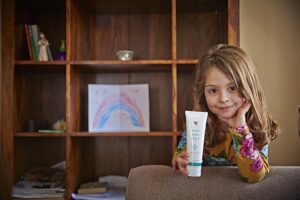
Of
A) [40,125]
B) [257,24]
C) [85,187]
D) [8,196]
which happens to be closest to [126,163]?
[85,187]

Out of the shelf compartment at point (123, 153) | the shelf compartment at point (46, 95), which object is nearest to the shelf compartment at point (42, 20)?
the shelf compartment at point (46, 95)

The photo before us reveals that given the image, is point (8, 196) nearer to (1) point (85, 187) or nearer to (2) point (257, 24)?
(1) point (85, 187)

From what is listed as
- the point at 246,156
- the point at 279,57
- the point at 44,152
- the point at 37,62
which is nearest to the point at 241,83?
the point at 246,156

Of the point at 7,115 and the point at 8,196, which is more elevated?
the point at 7,115

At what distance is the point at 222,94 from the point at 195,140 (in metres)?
0.20

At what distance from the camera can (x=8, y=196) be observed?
1521 millimetres

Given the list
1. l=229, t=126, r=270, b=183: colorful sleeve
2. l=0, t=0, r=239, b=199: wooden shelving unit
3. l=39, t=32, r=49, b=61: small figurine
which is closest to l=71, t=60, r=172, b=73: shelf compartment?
l=0, t=0, r=239, b=199: wooden shelving unit

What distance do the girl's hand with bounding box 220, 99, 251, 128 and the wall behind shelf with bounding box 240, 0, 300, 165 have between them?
68 centimetres

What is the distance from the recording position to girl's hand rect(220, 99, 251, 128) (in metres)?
0.95

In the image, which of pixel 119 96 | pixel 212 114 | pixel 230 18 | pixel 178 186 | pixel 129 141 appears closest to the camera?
pixel 178 186

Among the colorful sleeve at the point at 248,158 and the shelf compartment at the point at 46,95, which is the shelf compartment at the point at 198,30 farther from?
the colorful sleeve at the point at 248,158

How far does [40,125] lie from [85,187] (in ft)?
1.33

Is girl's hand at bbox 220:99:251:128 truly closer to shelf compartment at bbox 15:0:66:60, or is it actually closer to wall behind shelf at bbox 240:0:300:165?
wall behind shelf at bbox 240:0:300:165

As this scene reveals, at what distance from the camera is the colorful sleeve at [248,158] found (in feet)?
2.67
